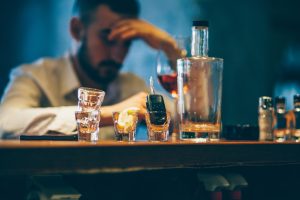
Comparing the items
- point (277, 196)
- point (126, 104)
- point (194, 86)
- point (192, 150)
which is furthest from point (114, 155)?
point (277, 196)

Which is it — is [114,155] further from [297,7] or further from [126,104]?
[297,7]

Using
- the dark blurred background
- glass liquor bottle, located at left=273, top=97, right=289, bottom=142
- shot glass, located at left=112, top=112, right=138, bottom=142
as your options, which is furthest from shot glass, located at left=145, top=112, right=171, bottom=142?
the dark blurred background

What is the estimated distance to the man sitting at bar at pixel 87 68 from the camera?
2.43 meters

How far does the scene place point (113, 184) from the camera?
1.43 meters

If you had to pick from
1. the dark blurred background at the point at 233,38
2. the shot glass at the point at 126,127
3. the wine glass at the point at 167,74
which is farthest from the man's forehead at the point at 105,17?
the shot glass at the point at 126,127

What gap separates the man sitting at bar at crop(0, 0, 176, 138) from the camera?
2426mm

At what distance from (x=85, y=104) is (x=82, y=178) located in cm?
20

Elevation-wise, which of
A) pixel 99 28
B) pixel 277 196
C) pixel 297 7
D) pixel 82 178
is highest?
pixel 297 7

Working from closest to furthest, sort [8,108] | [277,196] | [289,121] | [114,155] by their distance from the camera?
[114,155], [277,196], [289,121], [8,108]

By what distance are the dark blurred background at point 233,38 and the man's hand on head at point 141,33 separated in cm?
4

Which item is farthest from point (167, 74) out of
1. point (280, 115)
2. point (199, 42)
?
point (280, 115)

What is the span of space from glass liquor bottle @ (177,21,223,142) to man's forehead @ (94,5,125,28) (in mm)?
1131

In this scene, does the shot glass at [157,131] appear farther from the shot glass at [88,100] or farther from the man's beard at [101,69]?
the man's beard at [101,69]

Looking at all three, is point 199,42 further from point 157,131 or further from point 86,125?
point 86,125
